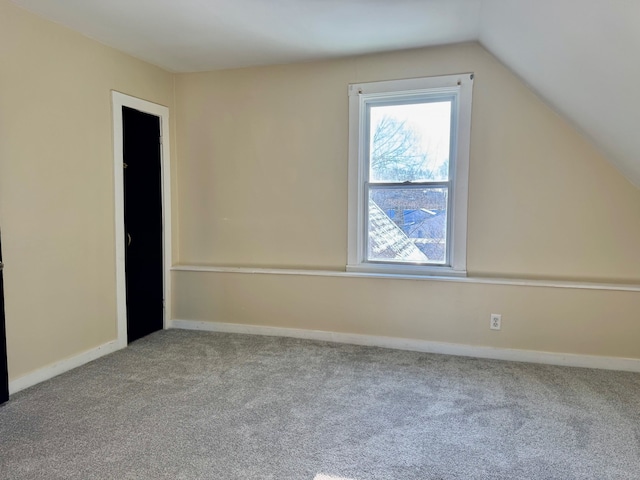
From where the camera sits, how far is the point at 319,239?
3633mm

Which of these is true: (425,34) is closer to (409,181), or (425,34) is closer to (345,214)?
(409,181)

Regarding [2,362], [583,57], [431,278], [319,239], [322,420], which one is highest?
[583,57]

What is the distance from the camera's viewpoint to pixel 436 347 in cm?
330

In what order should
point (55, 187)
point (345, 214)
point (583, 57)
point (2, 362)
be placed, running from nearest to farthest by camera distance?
point (583, 57)
point (2, 362)
point (55, 187)
point (345, 214)

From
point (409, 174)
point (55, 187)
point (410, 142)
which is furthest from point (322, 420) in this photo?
point (55, 187)

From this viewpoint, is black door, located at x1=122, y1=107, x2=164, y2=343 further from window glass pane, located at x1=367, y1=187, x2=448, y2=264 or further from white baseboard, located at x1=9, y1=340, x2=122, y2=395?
window glass pane, located at x1=367, y1=187, x2=448, y2=264

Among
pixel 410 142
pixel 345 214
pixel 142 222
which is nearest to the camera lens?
pixel 410 142

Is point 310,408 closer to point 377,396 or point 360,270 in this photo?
point 377,396

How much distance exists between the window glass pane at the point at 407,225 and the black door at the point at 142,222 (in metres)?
2.07

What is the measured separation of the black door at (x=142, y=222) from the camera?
3484 millimetres

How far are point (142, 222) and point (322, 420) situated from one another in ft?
8.19

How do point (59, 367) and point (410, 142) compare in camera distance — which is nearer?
point (59, 367)

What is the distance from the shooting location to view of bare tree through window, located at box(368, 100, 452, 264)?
10.9 ft

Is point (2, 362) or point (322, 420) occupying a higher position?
point (2, 362)
